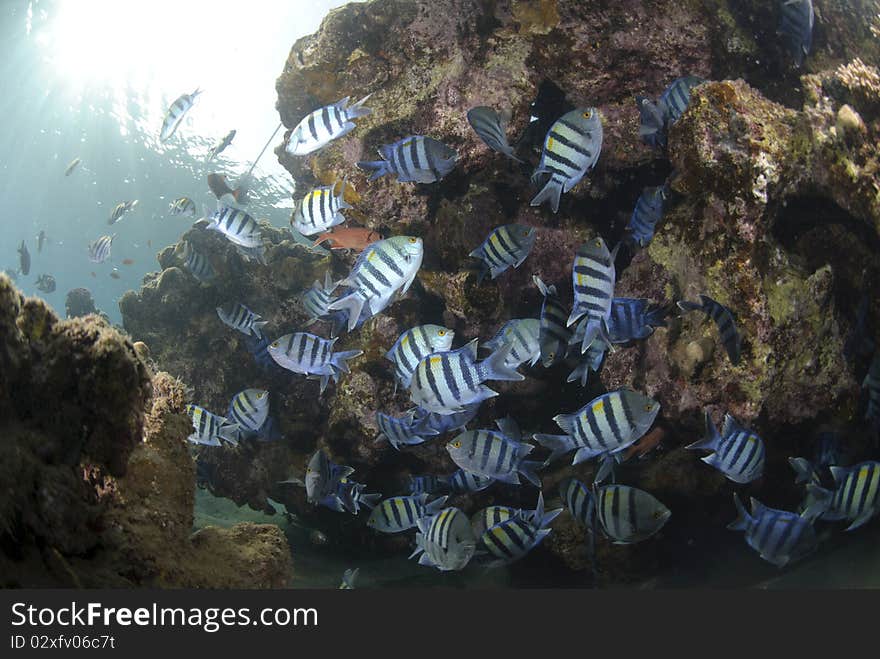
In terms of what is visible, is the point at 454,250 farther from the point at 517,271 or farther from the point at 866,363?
the point at 866,363

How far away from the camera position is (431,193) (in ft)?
17.8

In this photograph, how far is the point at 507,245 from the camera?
155 inches

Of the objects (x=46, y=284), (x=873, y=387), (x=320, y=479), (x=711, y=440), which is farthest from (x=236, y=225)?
(x=46, y=284)

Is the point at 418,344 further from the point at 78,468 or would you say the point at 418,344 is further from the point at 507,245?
the point at 78,468

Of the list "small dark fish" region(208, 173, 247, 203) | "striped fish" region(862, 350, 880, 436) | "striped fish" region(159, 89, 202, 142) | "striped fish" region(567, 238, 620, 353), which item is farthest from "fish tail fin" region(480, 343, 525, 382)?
"small dark fish" region(208, 173, 247, 203)

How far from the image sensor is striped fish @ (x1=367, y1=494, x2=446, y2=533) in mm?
4254

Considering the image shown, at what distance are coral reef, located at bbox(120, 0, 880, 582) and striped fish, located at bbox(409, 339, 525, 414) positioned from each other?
1957mm

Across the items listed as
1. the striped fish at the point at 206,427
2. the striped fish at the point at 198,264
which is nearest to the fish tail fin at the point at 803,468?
the striped fish at the point at 206,427

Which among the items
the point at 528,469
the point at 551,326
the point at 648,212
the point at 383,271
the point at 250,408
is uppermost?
the point at 648,212

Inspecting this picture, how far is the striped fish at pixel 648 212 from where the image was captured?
442 centimetres

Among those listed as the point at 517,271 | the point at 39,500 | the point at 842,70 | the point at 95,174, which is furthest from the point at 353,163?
the point at 95,174

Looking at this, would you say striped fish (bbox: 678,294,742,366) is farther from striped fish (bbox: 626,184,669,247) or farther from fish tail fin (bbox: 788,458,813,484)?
striped fish (bbox: 626,184,669,247)

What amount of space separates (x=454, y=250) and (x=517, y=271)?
744 mm

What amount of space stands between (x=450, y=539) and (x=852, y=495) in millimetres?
2961
